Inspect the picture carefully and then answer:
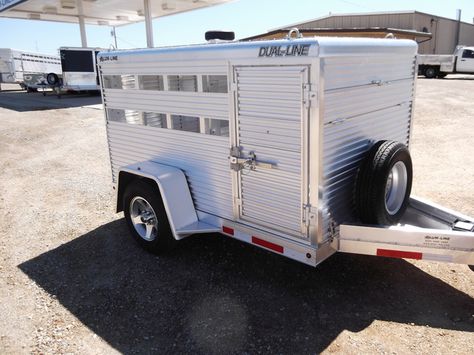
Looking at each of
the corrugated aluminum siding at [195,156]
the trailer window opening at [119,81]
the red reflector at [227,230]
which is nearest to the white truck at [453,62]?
the trailer window opening at [119,81]

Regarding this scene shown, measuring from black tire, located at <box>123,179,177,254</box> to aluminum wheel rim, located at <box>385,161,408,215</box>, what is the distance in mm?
2431

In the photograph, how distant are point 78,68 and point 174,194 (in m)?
19.5

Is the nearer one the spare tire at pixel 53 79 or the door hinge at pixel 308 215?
the door hinge at pixel 308 215

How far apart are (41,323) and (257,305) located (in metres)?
2.05

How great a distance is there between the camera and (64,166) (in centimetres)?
973

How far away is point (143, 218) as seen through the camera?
209 inches

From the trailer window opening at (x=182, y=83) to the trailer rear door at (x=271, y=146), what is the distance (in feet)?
2.19

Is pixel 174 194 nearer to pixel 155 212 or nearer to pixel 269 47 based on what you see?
pixel 155 212

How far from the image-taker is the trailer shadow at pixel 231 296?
3803 mm

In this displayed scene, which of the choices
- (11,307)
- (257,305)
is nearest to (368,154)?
(257,305)

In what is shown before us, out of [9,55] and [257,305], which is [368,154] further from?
[9,55]

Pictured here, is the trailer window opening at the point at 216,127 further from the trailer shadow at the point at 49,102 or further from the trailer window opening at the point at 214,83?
the trailer shadow at the point at 49,102

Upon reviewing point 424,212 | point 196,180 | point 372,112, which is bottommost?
point 424,212

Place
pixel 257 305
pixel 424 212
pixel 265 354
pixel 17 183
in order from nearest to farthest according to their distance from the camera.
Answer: pixel 265 354 < pixel 257 305 < pixel 424 212 < pixel 17 183
